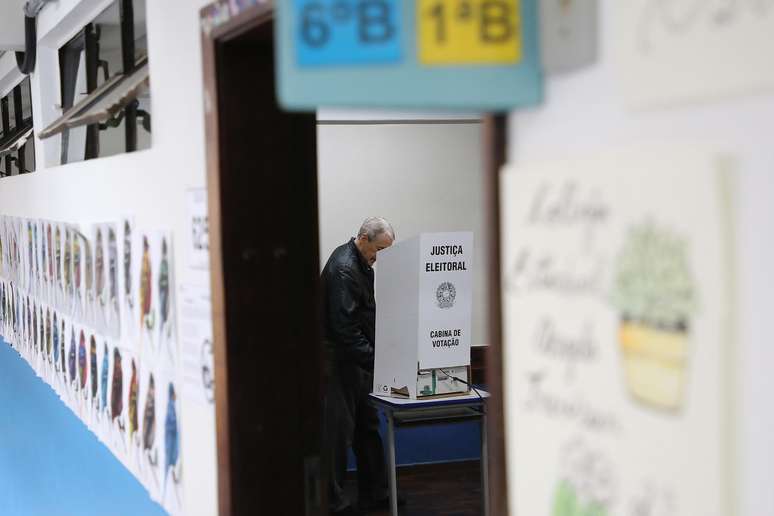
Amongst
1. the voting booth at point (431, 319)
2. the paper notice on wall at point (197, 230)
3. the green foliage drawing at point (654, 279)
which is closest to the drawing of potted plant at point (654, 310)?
the green foliage drawing at point (654, 279)

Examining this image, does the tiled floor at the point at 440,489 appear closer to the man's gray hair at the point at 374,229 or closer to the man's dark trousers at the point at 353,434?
the man's dark trousers at the point at 353,434

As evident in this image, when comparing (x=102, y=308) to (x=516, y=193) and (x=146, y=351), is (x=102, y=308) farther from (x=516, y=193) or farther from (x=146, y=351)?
A: (x=516, y=193)

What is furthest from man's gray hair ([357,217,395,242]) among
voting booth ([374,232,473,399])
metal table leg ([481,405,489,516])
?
metal table leg ([481,405,489,516])

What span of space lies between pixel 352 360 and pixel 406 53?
385cm

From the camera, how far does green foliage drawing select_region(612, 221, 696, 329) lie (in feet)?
2.85

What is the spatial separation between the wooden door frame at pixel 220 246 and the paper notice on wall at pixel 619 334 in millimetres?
48

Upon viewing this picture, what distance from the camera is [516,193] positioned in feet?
3.56

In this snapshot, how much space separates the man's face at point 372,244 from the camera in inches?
191

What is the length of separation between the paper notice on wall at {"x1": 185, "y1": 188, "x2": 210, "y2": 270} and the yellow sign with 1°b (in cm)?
119

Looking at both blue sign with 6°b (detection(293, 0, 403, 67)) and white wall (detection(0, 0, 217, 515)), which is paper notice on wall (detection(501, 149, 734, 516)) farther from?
white wall (detection(0, 0, 217, 515))

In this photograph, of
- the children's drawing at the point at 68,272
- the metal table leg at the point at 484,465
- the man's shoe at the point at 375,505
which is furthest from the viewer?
the man's shoe at the point at 375,505

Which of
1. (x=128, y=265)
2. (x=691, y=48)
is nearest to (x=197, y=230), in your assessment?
(x=128, y=265)

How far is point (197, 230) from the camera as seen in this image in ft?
7.11

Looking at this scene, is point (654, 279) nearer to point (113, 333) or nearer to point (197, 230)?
point (197, 230)
